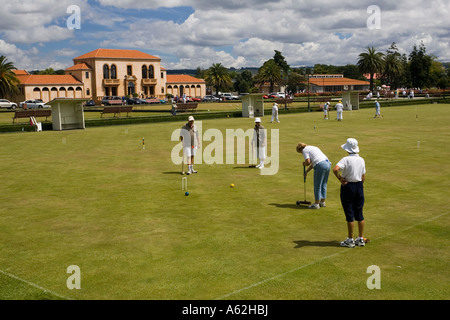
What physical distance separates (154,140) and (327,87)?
109 meters

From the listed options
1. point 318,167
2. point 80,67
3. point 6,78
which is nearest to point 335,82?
point 80,67

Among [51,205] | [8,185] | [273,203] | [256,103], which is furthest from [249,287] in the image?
[256,103]

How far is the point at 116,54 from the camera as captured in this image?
96188 millimetres

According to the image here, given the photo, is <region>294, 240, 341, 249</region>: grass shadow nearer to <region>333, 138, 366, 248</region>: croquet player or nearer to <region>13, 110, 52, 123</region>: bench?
<region>333, 138, 366, 248</region>: croquet player

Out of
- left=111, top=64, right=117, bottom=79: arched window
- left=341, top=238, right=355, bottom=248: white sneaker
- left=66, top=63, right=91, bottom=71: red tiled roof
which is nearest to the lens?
left=341, top=238, right=355, bottom=248: white sneaker

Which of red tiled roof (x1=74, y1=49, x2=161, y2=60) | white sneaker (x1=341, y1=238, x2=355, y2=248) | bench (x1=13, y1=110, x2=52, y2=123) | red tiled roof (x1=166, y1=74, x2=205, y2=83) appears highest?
red tiled roof (x1=74, y1=49, x2=161, y2=60)

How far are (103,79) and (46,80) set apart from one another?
1228 centimetres

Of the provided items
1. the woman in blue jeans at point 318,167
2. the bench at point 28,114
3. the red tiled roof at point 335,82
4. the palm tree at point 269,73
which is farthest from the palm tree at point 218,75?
the woman in blue jeans at point 318,167

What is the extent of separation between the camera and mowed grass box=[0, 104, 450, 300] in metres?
6.82

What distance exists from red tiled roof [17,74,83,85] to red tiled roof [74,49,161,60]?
7399mm

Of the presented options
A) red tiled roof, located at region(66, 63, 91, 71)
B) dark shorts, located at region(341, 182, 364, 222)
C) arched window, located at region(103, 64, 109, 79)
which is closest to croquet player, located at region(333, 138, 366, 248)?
dark shorts, located at region(341, 182, 364, 222)

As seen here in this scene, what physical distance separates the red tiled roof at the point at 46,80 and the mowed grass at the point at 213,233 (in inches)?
2776

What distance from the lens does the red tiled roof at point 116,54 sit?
94.1 metres

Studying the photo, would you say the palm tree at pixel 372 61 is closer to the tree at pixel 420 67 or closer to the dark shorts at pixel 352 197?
the tree at pixel 420 67
